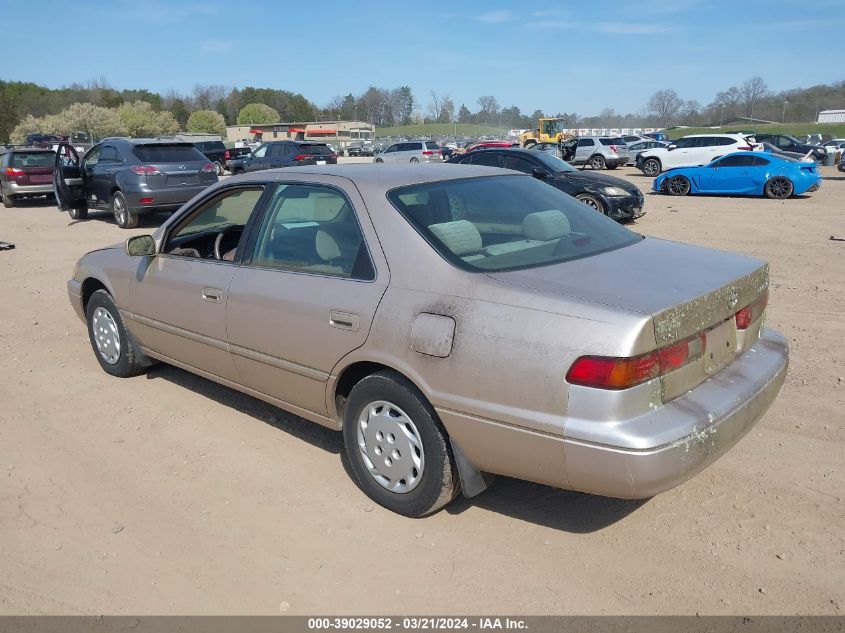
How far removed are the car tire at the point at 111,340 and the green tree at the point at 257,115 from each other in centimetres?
11992

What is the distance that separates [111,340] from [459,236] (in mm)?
3345

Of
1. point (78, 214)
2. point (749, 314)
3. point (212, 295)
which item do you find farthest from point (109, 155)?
point (749, 314)

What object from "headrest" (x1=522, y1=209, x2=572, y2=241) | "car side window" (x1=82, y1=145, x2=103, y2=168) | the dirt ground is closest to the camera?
the dirt ground

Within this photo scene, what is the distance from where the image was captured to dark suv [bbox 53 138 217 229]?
43.9ft

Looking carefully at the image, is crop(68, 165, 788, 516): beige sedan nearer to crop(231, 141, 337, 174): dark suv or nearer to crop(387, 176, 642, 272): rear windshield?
crop(387, 176, 642, 272): rear windshield

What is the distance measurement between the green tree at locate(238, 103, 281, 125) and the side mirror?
12071 cm

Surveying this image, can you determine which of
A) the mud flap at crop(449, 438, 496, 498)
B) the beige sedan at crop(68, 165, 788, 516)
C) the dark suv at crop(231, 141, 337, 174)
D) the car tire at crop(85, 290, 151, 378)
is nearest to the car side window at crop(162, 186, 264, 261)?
the beige sedan at crop(68, 165, 788, 516)

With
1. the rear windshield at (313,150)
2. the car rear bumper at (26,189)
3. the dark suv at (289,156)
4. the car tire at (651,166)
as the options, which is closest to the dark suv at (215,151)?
the dark suv at (289,156)

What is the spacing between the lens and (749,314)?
326 cm

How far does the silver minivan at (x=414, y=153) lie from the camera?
32.8 metres

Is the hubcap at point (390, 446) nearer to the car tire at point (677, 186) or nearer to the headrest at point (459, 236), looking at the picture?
the headrest at point (459, 236)

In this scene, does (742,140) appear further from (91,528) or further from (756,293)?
(91,528)

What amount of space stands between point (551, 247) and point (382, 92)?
154675 millimetres

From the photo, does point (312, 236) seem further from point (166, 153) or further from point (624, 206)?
point (166, 153)
